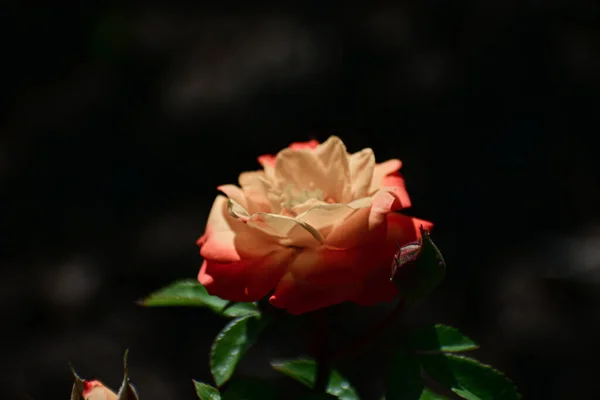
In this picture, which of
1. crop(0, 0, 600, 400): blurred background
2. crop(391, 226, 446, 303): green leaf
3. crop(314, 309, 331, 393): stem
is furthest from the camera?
crop(0, 0, 600, 400): blurred background

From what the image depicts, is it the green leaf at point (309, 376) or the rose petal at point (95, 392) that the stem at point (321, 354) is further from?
the rose petal at point (95, 392)

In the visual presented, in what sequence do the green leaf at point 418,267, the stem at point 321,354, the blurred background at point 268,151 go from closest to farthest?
1. the green leaf at point 418,267
2. the stem at point 321,354
3. the blurred background at point 268,151

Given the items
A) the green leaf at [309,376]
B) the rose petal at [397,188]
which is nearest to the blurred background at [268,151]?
the green leaf at [309,376]

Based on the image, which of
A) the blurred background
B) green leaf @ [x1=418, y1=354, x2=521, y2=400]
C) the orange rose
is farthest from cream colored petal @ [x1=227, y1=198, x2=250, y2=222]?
the blurred background

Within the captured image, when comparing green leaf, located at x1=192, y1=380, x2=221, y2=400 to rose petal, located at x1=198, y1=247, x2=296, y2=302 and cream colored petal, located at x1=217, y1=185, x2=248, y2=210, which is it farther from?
cream colored petal, located at x1=217, y1=185, x2=248, y2=210

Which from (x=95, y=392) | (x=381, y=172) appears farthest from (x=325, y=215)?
(x=95, y=392)

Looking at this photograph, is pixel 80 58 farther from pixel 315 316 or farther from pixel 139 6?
pixel 315 316
